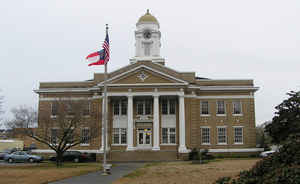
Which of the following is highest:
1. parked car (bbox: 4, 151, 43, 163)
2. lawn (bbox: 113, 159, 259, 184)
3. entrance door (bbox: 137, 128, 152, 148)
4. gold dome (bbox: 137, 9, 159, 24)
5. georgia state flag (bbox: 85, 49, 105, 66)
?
gold dome (bbox: 137, 9, 159, 24)

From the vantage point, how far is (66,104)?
114ft

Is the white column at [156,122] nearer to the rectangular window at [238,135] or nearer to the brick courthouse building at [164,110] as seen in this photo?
the brick courthouse building at [164,110]

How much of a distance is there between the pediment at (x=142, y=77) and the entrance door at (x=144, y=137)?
20.4 feet

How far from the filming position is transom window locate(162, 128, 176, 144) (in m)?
44.0

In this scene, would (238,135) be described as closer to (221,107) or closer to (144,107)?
(221,107)

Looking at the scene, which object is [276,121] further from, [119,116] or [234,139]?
[119,116]

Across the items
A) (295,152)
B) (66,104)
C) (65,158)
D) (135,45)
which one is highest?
(135,45)

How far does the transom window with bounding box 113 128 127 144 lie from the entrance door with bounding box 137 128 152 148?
6.08 feet

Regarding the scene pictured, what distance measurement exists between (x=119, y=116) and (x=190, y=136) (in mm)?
9331

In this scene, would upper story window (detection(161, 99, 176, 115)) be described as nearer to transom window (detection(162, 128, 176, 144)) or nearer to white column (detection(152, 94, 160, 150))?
transom window (detection(162, 128, 176, 144))

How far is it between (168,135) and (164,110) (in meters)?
3.23

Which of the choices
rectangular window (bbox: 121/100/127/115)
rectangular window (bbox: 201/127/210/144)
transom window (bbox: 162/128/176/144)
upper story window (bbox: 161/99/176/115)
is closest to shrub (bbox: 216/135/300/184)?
transom window (bbox: 162/128/176/144)

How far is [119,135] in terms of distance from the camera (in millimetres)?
44781

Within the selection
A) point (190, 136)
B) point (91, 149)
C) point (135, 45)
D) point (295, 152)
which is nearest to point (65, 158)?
point (91, 149)
